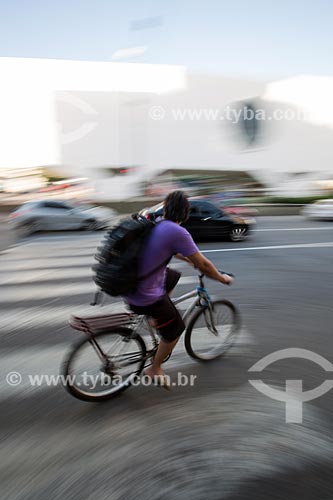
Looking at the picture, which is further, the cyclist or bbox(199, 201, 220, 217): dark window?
bbox(199, 201, 220, 217): dark window

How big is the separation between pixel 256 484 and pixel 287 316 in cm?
312

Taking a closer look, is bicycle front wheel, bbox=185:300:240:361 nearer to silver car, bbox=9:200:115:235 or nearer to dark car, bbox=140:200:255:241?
dark car, bbox=140:200:255:241

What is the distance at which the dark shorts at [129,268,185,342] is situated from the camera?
10.6 ft

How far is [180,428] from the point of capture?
3037 mm

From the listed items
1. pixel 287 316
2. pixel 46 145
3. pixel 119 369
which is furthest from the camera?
pixel 46 145

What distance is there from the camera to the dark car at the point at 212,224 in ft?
38.1

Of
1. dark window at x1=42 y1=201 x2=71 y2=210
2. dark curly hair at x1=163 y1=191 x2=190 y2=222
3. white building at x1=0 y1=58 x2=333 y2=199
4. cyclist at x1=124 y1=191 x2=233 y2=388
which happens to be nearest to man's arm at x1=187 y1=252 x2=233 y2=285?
cyclist at x1=124 y1=191 x2=233 y2=388

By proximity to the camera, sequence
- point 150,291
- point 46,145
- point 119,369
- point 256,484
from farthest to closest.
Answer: point 46,145 < point 119,369 < point 150,291 < point 256,484

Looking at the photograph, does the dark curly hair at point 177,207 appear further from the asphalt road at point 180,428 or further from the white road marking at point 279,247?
the white road marking at point 279,247

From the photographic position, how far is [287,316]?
5.44m

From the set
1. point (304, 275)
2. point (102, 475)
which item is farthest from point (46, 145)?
point (102, 475)

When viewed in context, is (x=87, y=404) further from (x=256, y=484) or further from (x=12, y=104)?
(x=12, y=104)

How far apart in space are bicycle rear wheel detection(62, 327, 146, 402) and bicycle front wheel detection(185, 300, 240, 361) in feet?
1.99

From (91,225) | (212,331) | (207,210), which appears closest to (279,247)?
(207,210)
